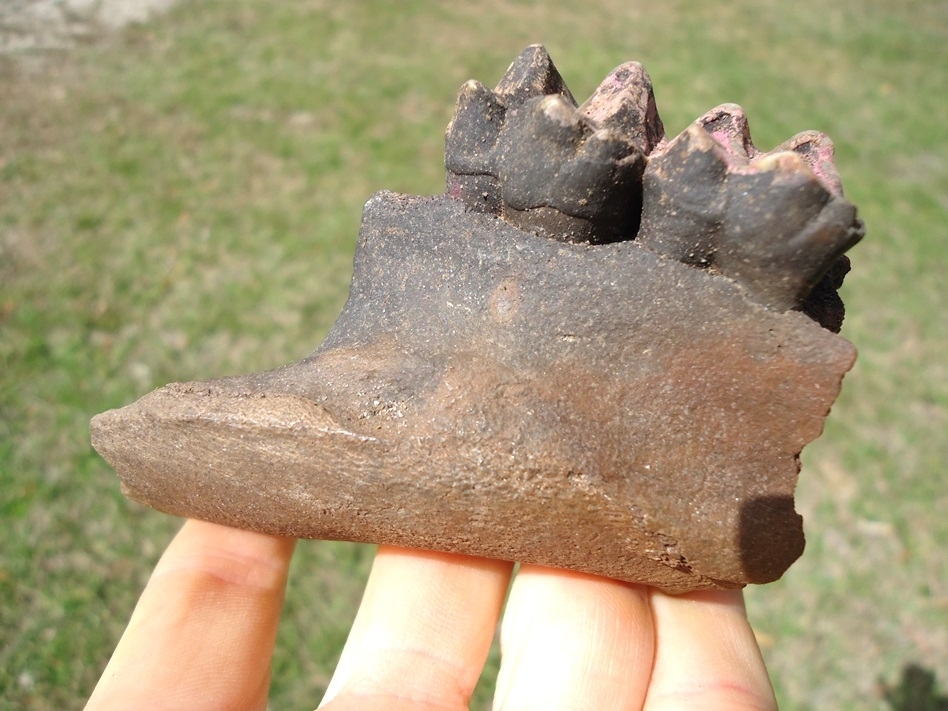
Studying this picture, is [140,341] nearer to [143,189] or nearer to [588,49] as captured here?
[143,189]

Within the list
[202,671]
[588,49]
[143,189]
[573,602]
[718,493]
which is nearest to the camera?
[718,493]

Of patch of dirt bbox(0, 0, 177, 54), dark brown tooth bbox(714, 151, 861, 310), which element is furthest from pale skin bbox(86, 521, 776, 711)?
patch of dirt bbox(0, 0, 177, 54)

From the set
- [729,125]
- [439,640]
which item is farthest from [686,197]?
[439,640]

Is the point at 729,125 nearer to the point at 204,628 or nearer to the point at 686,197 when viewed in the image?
the point at 686,197

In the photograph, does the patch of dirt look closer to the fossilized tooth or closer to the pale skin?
the pale skin

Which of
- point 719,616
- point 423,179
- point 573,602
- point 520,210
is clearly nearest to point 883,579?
point 719,616

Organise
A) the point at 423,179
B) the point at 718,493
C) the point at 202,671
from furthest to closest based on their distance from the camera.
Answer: the point at 423,179, the point at 202,671, the point at 718,493

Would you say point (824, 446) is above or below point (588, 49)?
below

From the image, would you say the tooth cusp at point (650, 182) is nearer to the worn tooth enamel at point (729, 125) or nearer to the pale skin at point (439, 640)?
the worn tooth enamel at point (729, 125)
